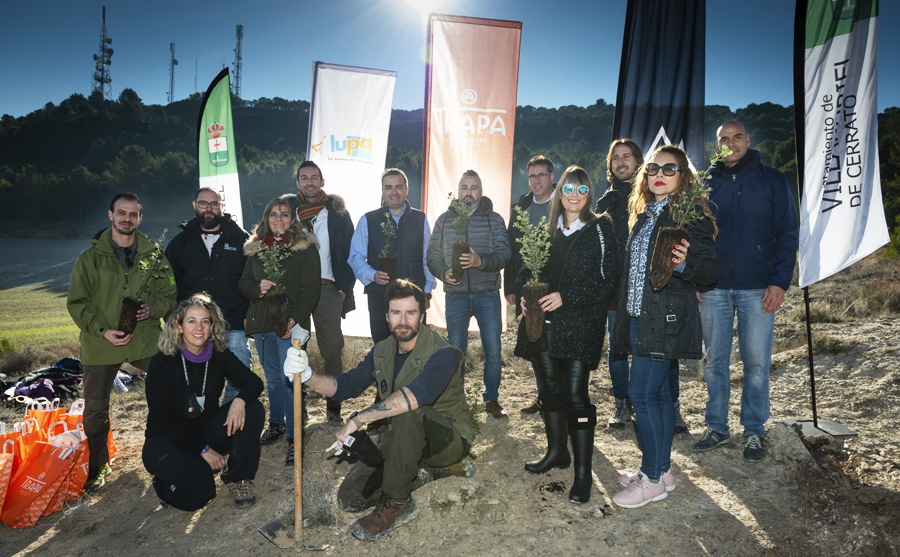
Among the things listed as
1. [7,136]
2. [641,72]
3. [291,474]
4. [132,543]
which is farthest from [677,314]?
[7,136]

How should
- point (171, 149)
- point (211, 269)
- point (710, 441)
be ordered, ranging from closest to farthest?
1. point (710, 441)
2. point (211, 269)
3. point (171, 149)

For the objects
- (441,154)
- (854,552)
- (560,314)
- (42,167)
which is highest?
(42,167)

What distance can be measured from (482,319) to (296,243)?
1.64 metres

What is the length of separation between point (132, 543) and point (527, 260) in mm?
2805

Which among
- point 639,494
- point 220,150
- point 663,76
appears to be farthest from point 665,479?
point 220,150

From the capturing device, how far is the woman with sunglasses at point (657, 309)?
2.49m

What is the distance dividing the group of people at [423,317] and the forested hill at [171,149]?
23.4 meters

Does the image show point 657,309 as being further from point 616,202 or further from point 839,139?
point 839,139

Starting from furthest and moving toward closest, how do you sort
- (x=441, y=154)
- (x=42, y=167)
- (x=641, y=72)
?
(x=42, y=167) → (x=441, y=154) → (x=641, y=72)

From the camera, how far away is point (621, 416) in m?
3.92

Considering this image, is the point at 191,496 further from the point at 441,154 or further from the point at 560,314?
the point at 441,154

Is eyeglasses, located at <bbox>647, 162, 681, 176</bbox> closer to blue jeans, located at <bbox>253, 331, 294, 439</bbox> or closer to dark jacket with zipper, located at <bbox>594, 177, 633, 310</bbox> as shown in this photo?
dark jacket with zipper, located at <bbox>594, 177, 633, 310</bbox>

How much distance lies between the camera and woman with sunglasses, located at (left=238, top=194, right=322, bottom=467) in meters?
3.58

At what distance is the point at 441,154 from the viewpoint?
6262mm
